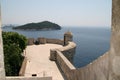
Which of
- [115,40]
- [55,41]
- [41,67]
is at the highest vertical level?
[115,40]

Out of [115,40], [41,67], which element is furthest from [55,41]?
[115,40]

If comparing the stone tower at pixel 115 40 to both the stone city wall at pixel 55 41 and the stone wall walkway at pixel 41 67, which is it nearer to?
the stone wall walkway at pixel 41 67

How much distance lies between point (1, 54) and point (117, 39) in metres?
4.06

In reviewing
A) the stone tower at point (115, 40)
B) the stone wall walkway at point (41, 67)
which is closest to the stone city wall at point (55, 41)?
the stone wall walkway at point (41, 67)

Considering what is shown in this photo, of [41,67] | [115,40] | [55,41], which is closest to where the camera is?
[115,40]

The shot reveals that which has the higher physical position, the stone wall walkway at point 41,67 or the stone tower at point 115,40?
the stone tower at point 115,40

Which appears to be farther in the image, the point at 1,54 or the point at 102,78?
the point at 1,54

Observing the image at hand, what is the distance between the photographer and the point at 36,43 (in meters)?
29.4

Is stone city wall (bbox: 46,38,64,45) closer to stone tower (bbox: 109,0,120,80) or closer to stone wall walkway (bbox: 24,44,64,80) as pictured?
stone wall walkway (bbox: 24,44,64,80)

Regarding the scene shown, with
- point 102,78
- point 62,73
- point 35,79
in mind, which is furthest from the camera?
point 62,73

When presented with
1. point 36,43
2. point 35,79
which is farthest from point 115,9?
point 36,43

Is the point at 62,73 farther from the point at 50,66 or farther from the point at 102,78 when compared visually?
the point at 102,78

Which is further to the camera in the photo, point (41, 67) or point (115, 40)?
point (41, 67)

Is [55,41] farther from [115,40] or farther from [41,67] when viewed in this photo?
[115,40]
